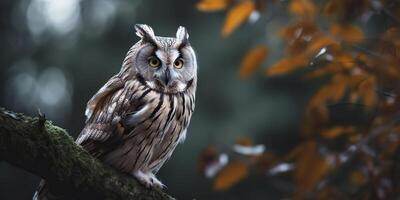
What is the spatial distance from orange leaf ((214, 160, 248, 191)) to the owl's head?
107 centimetres

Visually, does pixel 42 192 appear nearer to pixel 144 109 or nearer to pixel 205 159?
pixel 144 109

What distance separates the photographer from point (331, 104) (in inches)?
108

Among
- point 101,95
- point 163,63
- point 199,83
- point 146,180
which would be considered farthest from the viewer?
point 199,83

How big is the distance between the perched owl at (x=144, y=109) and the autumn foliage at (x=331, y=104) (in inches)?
27.4

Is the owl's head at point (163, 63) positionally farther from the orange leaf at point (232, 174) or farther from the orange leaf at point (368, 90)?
the orange leaf at point (368, 90)

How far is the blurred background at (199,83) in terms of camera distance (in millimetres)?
11406

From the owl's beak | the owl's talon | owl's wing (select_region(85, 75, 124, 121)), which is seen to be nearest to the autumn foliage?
the owl's talon

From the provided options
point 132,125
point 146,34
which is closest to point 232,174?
point 132,125

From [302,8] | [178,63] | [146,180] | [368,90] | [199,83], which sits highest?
[302,8]

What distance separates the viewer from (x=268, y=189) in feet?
39.7

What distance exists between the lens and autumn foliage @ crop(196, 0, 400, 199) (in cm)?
254

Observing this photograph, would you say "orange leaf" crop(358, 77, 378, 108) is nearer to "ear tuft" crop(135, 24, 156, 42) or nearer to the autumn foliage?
the autumn foliage

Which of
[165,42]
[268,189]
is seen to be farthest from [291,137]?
[165,42]

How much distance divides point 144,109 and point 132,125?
99 mm
